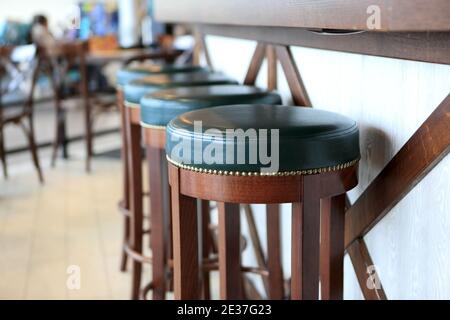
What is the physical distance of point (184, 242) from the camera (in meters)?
1.27

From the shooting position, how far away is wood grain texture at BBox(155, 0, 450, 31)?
0.77 meters

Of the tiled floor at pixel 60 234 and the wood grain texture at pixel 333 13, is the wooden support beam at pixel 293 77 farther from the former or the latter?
the tiled floor at pixel 60 234

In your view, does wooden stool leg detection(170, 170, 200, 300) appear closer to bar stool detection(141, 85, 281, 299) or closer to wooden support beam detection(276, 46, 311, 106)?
bar stool detection(141, 85, 281, 299)

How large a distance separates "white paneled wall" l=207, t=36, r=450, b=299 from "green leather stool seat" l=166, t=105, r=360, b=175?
123 mm

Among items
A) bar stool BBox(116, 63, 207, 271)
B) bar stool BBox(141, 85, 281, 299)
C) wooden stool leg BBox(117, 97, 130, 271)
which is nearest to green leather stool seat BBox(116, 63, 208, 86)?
bar stool BBox(116, 63, 207, 271)

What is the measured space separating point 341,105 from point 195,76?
75 centimetres

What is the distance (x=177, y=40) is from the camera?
6277mm

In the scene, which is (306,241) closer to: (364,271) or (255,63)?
(364,271)

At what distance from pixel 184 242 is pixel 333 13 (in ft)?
1.90

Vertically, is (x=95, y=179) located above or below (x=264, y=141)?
below

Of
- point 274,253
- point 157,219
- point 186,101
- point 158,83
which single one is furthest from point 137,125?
point 274,253
